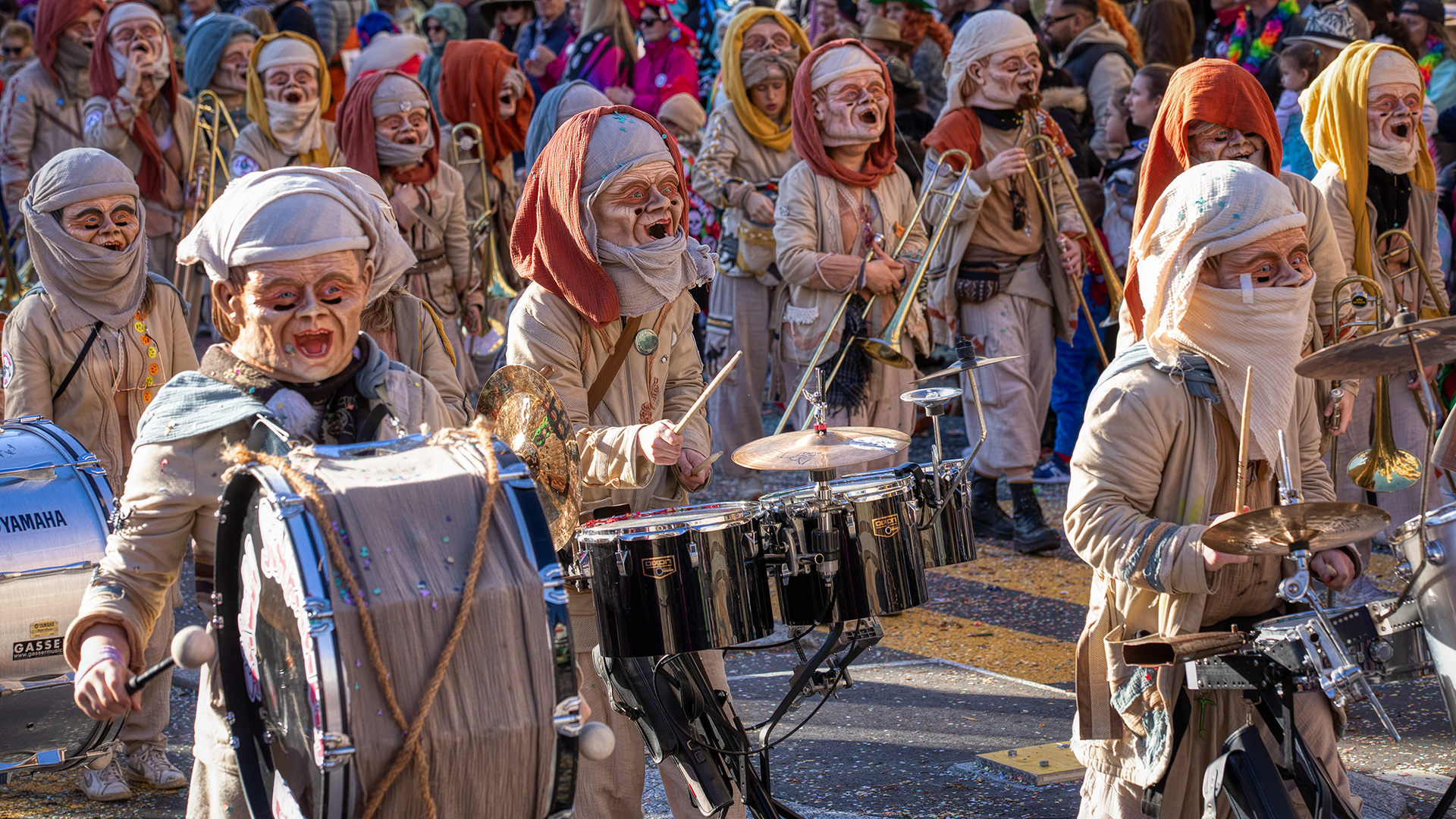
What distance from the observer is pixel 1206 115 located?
513 centimetres

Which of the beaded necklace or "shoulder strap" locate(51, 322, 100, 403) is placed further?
the beaded necklace

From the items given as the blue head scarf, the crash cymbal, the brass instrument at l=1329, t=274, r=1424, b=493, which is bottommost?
the brass instrument at l=1329, t=274, r=1424, b=493

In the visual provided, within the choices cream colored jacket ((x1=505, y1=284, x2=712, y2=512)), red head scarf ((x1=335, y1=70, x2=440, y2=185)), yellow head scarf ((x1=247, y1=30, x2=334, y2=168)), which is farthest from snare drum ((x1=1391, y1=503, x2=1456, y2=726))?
yellow head scarf ((x1=247, y1=30, x2=334, y2=168))

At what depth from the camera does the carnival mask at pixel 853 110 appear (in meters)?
6.29

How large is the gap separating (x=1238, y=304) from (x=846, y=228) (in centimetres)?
326

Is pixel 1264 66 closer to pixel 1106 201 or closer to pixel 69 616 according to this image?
pixel 1106 201

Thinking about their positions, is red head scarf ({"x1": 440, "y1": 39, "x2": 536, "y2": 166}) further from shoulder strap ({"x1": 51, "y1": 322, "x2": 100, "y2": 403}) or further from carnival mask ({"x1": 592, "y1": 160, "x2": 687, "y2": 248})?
carnival mask ({"x1": 592, "y1": 160, "x2": 687, "y2": 248})

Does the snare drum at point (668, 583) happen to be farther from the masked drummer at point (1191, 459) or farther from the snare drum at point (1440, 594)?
the snare drum at point (1440, 594)

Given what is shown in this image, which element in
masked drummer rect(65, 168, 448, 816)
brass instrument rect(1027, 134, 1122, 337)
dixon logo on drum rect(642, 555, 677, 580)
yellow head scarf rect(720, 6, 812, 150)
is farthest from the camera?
yellow head scarf rect(720, 6, 812, 150)

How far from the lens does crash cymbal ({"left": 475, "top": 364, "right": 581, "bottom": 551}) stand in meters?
3.25

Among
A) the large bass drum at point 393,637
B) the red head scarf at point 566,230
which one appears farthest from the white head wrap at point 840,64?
the large bass drum at point 393,637

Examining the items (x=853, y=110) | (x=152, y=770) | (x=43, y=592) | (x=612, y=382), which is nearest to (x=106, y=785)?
(x=152, y=770)

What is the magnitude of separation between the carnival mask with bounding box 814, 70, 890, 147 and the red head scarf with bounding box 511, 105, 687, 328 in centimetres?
239

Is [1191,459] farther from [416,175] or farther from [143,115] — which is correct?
[143,115]
